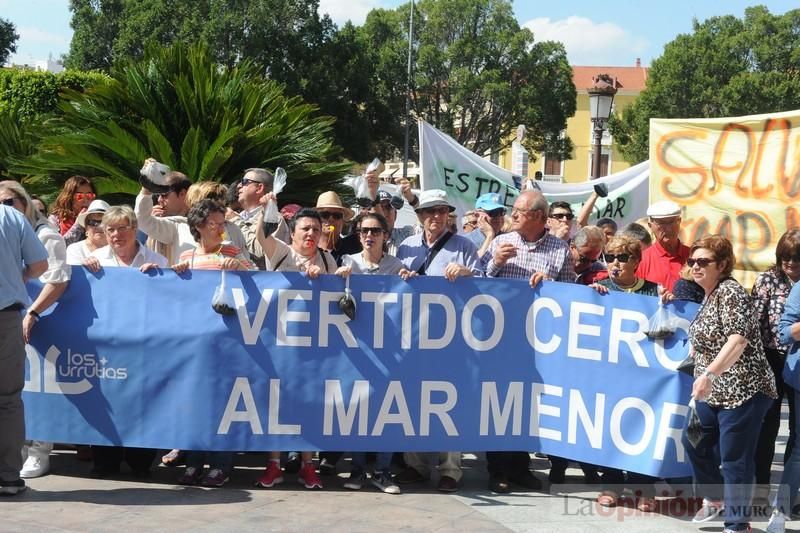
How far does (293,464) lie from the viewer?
269 inches

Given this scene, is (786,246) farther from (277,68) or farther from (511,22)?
(511,22)

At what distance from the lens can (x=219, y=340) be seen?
6301 mm

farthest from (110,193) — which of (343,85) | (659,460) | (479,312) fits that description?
(343,85)

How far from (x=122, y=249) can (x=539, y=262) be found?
8.32 ft

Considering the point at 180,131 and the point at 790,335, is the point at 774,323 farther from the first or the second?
the point at 180,131

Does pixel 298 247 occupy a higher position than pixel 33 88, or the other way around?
pixel 33 88

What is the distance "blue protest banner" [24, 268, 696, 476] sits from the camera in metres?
6.30

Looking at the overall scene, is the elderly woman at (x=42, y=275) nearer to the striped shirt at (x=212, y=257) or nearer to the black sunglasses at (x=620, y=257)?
the striped shirt at (x=212, y=257)

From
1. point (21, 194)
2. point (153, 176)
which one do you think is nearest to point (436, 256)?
point (153, 176)

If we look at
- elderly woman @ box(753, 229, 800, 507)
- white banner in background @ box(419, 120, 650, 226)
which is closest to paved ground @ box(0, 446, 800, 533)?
elderly woman @ box(753, 229, 800, 507)

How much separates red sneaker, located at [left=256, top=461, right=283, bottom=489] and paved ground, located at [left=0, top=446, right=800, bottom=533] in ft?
0.21

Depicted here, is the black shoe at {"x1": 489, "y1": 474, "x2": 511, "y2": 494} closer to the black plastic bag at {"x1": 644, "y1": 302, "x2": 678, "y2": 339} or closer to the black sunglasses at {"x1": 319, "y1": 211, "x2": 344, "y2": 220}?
the black plastic bag at {"x1": 644, "y1": 302, "x2": 678, "y2": 339}

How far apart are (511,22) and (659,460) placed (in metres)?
68.8

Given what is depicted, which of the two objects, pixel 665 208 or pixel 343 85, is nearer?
pixel 665 208
